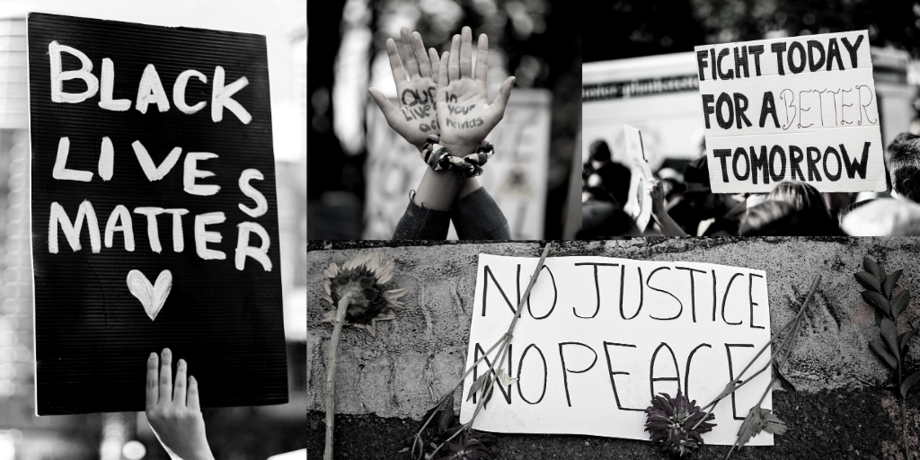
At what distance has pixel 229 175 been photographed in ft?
5.97

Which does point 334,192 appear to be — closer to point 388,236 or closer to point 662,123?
point 388,236

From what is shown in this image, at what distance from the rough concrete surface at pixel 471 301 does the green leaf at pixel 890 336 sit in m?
0.03

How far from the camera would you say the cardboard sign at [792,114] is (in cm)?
189

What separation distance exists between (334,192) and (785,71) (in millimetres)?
7390

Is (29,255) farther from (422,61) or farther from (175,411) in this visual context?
(422,61)

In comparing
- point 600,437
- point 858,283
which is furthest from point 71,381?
point 858,283

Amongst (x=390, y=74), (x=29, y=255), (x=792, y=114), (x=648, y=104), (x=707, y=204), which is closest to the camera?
(x=29, y=255)

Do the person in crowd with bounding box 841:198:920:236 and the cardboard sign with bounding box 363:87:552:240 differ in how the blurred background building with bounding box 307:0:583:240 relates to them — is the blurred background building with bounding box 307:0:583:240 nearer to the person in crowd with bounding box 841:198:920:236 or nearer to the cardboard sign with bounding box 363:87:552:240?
the cardboard sign with bounding box 363:87:552:240

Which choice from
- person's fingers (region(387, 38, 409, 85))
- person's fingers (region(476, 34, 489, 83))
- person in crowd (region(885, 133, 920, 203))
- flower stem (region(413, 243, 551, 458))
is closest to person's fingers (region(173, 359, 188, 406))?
flower stem (region(413, 243, 551, 458))

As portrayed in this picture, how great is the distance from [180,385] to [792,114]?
155cm

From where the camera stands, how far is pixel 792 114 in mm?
1933

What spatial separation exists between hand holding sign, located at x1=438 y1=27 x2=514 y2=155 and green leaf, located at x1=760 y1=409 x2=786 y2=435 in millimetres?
861

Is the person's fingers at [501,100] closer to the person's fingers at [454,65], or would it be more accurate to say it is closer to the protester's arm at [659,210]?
the person's fingers at [454,65]

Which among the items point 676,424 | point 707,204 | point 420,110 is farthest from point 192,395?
point 707,204
